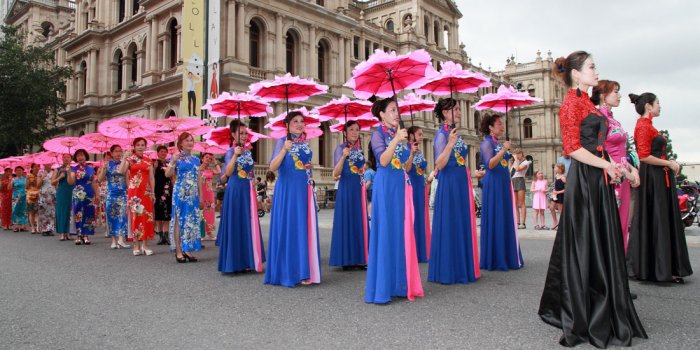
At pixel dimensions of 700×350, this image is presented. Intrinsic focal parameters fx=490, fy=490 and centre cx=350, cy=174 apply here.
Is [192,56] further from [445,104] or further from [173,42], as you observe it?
[445,104]

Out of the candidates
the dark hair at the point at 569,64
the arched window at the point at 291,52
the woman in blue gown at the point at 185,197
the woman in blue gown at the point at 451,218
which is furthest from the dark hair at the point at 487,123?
the arched window at the point at 291,52

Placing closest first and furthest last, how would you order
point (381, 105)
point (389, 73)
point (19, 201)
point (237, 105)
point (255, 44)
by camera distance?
point (389, 73)
point (381, 105)
point (237, 105)
point (19, 201)
point (255, 44)

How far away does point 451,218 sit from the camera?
19.3 ft

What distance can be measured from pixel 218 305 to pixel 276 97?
2977 millimetres

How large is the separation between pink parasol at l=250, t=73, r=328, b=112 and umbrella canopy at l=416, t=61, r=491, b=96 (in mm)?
1461

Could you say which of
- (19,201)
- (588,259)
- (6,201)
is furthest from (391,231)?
(6,201)

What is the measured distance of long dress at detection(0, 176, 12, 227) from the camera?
16.2 meters

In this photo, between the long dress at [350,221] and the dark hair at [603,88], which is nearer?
the dark hair at [603,88]

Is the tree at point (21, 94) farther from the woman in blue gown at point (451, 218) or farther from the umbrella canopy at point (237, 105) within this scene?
the woman in blue gown at point (451, 218)

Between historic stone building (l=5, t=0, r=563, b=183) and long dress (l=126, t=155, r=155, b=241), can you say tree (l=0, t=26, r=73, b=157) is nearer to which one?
historic stone building (l=5, t=0, r=563, b=183)

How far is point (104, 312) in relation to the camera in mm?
4496

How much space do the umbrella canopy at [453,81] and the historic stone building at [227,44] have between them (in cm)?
2109

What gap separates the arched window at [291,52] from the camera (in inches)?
1198

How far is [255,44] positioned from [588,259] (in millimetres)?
27924
